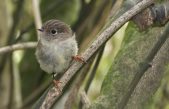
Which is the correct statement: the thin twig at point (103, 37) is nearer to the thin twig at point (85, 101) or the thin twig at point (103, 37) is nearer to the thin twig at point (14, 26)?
the thin twig at point (85, 101)

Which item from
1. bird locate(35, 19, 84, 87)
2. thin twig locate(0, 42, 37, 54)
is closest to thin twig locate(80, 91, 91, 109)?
bird locate(35, 19, 84, 87)

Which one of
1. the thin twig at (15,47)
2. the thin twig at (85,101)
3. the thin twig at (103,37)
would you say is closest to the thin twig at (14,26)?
the thin twig at (15,47)

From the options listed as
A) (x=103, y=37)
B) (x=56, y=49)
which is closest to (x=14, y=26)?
(x=56, y=49)

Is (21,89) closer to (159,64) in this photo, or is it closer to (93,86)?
(93,86)

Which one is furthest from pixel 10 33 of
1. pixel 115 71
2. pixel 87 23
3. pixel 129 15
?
pixel 129 15

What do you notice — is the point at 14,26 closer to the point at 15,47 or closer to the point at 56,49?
the point at 15,47

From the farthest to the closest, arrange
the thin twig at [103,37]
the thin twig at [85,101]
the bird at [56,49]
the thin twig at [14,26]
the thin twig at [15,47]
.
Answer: the thin twig at [14,26]
the thin twig at [15,47]
the bird at [56,49]
the thin twig at [85,101]
the thin twig at [103,37]

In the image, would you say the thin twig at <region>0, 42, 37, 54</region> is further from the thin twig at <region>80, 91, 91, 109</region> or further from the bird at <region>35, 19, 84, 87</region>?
the thin twig at <region>80, 91, 91, 109</region>

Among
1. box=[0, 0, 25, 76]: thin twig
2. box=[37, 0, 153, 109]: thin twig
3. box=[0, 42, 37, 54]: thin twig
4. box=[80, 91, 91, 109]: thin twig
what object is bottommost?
box=[80, 91, 91, 109]: thin twig
